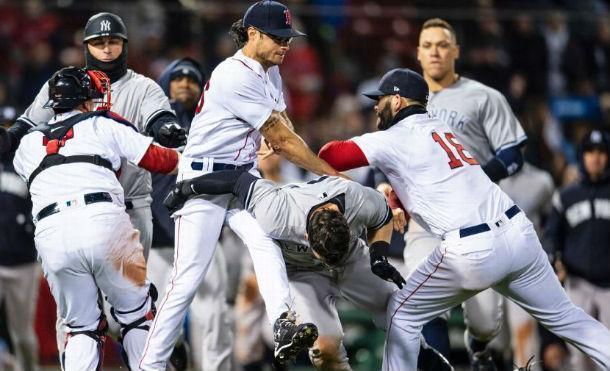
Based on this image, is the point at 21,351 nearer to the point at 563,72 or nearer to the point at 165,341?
the point at 165,341

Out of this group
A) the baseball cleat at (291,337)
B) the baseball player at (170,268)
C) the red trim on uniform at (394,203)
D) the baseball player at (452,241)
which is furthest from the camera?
the baseball player at (170,268)

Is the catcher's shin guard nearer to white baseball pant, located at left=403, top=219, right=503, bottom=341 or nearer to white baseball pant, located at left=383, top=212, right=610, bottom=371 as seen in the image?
white baseball pant, located at left=383, top=212, right=610, bottom=371

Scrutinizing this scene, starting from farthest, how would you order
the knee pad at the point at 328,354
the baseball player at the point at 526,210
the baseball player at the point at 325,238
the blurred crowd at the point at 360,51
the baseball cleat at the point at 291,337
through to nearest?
1. the blurred crowd at the point at 360,51
2. the baseball player at the point at 526,210
3. the knee pad at the point at 328,354
4. the baseball player at the point at 325,238
5. the baseball cleat at the point at 291,337

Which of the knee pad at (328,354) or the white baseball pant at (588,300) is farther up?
the knee pad at (328,354)

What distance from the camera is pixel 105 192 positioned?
7.29m

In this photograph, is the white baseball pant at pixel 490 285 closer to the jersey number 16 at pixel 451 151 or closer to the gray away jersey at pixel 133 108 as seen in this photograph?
the jersey number 16 at pixel 451 151

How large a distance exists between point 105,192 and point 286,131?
1.21 metres

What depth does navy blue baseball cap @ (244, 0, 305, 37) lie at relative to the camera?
7574mm

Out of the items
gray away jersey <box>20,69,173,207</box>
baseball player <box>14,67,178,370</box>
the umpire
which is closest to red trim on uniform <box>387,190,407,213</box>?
baseball player <box>14,67,178,370</box>

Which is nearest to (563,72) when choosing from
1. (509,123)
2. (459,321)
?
(459,321)

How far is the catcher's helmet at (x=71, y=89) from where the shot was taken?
7438mm

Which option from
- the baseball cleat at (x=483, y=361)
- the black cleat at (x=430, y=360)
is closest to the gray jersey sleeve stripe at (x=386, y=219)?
the black cleat at (x=430, y=360)

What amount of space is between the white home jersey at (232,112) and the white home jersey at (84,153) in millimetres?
404

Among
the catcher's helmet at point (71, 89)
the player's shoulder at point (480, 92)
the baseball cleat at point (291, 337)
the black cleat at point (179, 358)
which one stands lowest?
the black cleat at point (179, 358)
